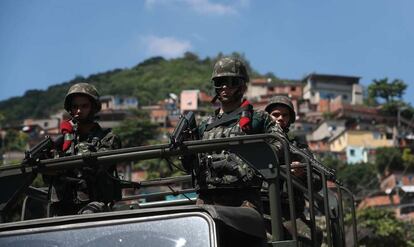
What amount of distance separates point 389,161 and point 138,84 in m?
73.0

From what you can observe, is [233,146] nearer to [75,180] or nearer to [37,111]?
[75,180]

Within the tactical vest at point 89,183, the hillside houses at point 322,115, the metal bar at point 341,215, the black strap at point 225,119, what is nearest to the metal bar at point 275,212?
the black strap at point 225,119

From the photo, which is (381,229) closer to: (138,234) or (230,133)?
(230,133)

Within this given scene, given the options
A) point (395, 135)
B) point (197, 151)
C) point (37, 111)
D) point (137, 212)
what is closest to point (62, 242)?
point (137, 212)

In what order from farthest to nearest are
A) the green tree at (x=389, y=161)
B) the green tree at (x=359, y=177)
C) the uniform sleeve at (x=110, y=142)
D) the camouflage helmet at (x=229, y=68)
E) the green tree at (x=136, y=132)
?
the green tree at (x=136, y=132)
the green tree at (x=389, y=161)
the green tree at (x=359, y=177)
the uniform sleeve at (x=110, y=142)
the camouflage helmet at (x=229, y=68)

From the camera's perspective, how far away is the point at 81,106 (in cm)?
599

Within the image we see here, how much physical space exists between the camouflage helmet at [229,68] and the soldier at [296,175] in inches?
18.0

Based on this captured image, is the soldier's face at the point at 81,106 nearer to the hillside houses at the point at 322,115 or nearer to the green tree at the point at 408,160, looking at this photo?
the hillside houses at the point at 322,115

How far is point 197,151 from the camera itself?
4.61 m

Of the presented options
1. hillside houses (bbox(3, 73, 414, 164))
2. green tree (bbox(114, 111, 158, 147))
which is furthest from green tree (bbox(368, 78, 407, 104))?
green tree (bbox(114, 111, 158, 147))

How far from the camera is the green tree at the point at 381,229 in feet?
118

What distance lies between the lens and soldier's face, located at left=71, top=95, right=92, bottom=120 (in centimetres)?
599

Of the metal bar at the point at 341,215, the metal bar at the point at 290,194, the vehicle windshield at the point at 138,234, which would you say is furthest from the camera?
the metal bar at the point at 341,215

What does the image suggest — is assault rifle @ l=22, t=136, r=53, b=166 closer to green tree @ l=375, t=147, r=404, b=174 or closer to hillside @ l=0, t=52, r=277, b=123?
green tree @ l=375, t=147, r=404, b=174
